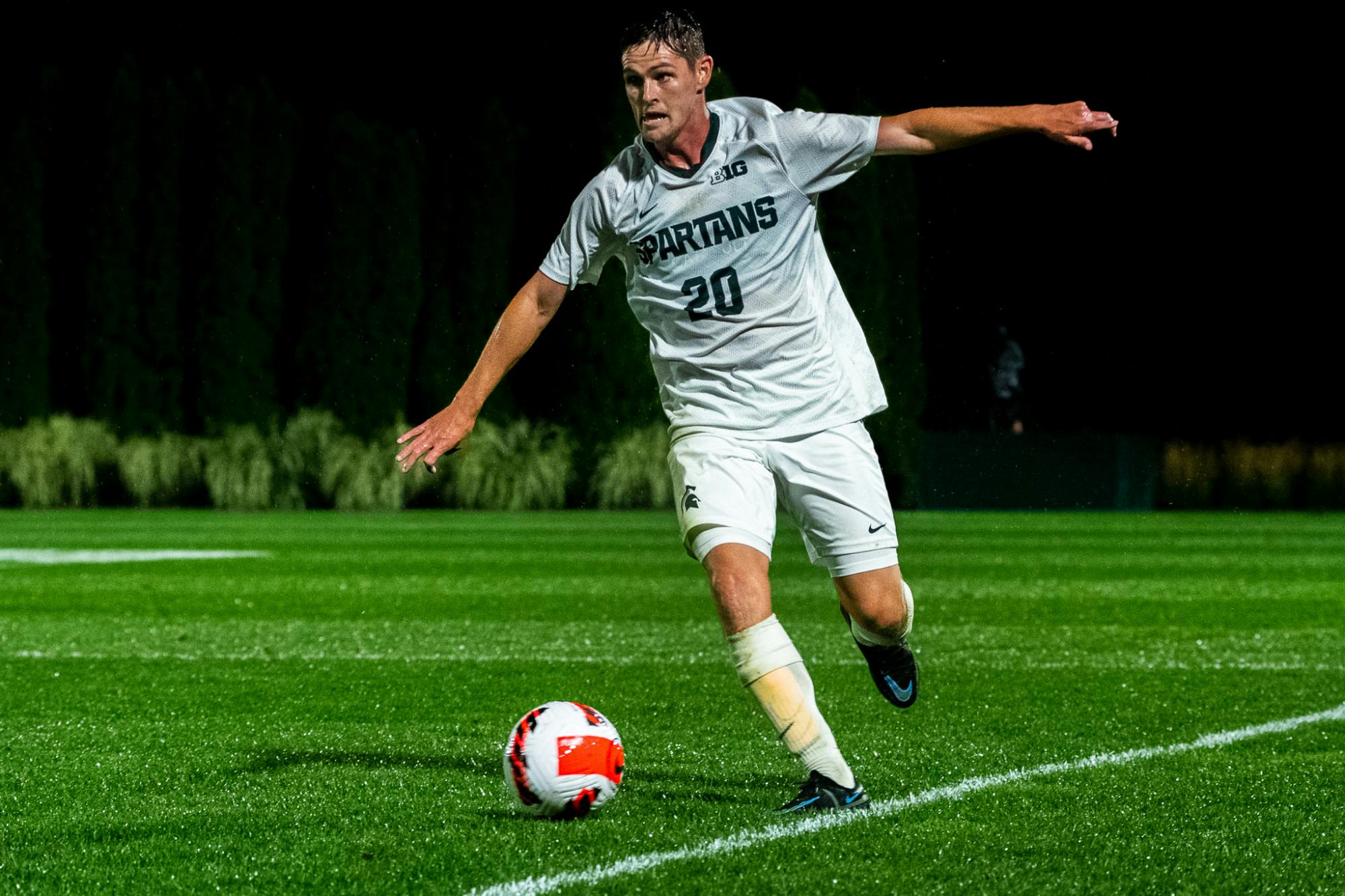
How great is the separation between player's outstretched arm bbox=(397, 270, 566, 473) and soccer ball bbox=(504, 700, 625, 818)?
92cm

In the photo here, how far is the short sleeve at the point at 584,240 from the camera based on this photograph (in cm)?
523

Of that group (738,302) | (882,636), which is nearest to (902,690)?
(882,636)

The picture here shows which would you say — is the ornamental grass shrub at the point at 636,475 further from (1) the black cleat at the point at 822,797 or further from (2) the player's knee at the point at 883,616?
(1) the black cleat at the point at 822,797

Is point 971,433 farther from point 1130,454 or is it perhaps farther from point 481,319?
point 481,319

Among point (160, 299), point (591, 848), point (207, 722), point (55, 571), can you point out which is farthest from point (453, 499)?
point (591, 848)

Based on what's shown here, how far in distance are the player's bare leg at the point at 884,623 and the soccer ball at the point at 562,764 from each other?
3.17ft

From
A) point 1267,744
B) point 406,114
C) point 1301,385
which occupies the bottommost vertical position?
point 1267,744

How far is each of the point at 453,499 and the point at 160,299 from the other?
808 cm

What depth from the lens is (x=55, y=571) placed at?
15711mm

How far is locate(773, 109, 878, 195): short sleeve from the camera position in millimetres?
5152

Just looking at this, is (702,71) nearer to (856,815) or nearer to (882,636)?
(882,636)

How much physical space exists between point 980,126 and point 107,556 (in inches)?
579

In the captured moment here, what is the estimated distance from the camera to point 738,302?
5215 mm

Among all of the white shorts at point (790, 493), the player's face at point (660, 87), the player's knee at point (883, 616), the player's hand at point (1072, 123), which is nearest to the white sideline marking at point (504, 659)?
Answer: the player's knee at point (883, 616)
